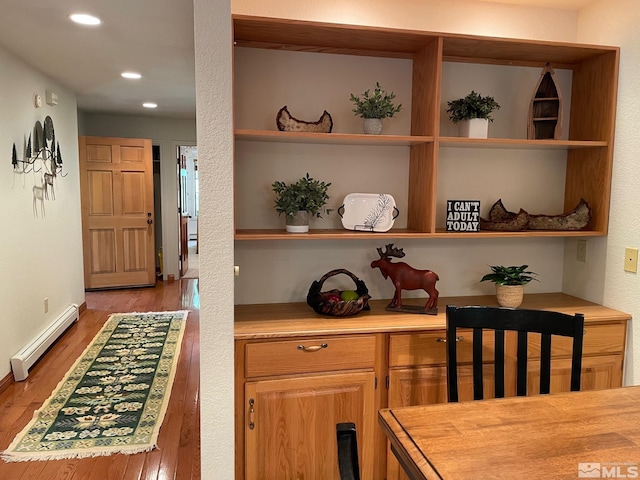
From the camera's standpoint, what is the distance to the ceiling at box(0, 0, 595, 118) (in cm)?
254

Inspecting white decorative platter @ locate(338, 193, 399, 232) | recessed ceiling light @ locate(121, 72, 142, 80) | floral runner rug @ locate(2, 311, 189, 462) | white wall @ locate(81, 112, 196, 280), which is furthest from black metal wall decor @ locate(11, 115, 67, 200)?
white decorative platter @ locate(338, 193, 399, 232)

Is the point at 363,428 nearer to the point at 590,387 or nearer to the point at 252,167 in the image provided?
the point at 590,387

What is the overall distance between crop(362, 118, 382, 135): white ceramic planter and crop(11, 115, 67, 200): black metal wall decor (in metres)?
2.67

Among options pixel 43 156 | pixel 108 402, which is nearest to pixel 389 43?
pixel 108 402

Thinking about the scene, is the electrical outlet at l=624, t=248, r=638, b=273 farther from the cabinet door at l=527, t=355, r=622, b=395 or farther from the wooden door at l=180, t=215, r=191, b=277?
the wooden door at l=180, t=215, r=191, b=277

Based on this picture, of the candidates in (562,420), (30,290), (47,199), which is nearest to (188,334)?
(30,290)

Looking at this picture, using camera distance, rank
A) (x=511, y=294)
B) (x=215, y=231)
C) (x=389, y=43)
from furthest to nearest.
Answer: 1. (x=511, y=294)
2. (x=389, y=43)
3. (x=215, y=231)

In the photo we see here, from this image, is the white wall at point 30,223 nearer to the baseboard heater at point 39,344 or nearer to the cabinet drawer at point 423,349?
the baseboard heater at point 39,344

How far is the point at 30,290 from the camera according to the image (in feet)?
12.2

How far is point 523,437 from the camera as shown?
120 centimetres

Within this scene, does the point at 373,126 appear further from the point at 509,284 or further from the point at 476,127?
the point at 509,284

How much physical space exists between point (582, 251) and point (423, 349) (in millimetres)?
1160

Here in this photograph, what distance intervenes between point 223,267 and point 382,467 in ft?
3.71

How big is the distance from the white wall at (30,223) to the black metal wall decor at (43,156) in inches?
2.1
